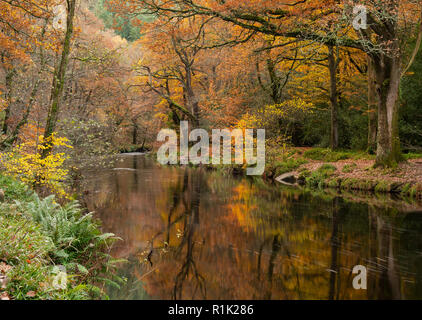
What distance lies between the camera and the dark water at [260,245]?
5.16 meters

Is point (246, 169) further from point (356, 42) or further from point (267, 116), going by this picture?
point (356, 42)

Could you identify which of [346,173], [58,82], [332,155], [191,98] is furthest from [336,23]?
[191,98]

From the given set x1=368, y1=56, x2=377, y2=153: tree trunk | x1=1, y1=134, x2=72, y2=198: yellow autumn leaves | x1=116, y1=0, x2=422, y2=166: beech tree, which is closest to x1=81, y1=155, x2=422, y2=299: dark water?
x1=1, y1=134, x2=72, y2=198: yellow autumn leaves

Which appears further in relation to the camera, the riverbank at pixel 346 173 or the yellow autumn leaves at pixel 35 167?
the riverbank at pixel 346 173

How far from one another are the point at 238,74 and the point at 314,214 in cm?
1567

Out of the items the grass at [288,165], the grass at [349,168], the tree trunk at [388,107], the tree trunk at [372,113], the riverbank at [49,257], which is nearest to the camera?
the riverbank at [49,257]

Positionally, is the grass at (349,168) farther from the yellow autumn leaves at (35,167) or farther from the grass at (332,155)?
the yellow autumn leaves at (35,167)

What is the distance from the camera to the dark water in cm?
516

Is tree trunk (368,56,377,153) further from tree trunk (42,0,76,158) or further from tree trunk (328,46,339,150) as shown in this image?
tree trunk (42,0,76,158)

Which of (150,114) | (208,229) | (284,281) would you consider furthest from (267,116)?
(150,114)

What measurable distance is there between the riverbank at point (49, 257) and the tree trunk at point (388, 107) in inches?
404

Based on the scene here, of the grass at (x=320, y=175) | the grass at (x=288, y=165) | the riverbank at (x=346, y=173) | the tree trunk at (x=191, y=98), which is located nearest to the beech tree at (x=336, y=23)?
the riverbank at (x=346, y=173)

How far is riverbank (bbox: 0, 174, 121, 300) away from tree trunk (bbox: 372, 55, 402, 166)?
1025 centimetres

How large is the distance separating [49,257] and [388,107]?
1230 cm
